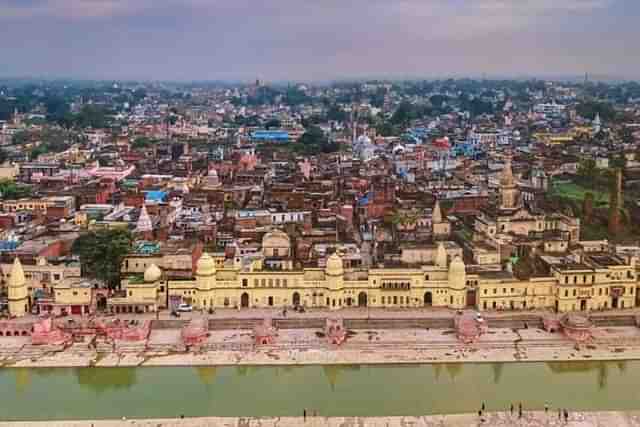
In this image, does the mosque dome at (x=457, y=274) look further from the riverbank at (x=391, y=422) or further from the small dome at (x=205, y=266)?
the small dome at (x=205, y=266)

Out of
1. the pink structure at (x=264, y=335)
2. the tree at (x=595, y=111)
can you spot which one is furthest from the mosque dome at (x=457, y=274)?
the tree at (x=595, y=111)

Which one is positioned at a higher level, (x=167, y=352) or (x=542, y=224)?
(x=542, y=224)

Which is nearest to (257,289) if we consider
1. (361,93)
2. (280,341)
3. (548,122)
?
(280,341)

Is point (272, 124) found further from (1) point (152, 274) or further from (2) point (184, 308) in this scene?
(2) point (184, 308)

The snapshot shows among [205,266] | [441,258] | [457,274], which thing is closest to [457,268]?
[457,274]

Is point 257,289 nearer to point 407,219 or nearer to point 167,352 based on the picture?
point 167,352

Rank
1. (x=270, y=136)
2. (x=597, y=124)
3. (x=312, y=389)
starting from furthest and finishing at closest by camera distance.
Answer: (x=597, y=124) < (x=270, y=136) < (x=312, y=389)
